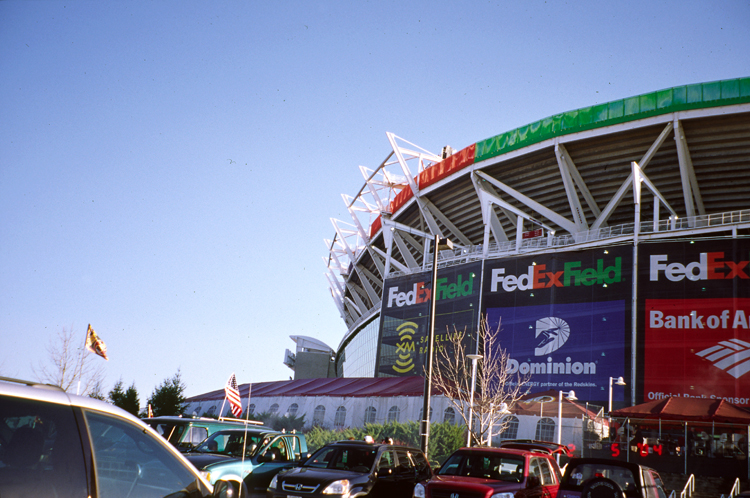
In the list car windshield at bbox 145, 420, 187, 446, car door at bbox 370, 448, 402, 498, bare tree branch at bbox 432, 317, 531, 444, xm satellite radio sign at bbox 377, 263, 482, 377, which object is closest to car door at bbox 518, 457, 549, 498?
car door at bbox 370, 448, 402, 498

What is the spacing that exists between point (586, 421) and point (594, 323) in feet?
37.0

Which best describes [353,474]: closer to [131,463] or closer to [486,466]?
[486,466]

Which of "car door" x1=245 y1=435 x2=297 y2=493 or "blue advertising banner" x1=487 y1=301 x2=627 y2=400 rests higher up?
"blue advertising banner" x1=487 y1=301 x2=627 y2=400

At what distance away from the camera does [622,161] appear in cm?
3659

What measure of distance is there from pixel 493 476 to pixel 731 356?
82.0ft

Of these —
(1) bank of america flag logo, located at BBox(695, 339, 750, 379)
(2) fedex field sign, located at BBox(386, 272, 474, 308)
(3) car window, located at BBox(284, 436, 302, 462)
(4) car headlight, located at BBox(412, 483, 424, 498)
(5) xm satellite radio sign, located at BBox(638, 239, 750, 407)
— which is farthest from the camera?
(2) fedex field sign, located at BBox(386, 272, 474, 308)

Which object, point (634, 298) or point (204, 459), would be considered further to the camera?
point (634, 298)

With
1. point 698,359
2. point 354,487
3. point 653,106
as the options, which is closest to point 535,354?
point 698,359

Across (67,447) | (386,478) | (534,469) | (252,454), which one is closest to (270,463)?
(252,454)

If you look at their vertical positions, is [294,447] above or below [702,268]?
below

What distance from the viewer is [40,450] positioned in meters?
3.17

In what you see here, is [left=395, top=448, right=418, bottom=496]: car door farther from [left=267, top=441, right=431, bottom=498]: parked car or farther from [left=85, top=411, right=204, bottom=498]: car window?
[left=85, top=411, right=204, bottom=498]: car window

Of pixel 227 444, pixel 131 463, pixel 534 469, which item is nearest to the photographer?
pixel 131 463

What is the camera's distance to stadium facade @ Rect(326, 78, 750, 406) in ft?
104
